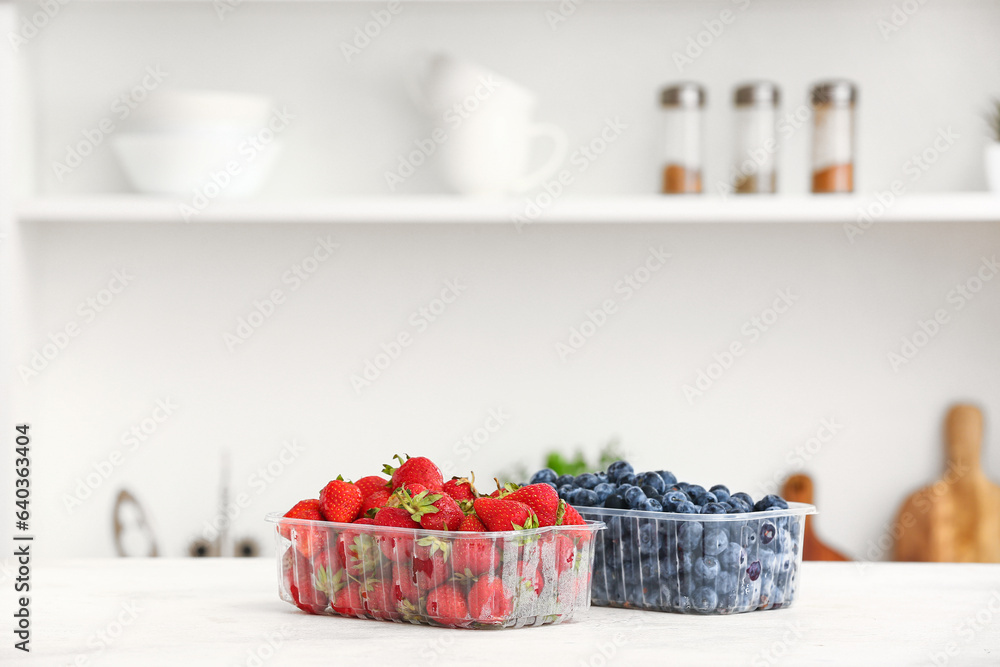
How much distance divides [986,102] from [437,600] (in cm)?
147

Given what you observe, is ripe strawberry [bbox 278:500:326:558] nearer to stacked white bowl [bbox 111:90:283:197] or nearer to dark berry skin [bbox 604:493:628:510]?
dark berry skin [bbox 604:493:628:510]

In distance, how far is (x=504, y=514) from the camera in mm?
713

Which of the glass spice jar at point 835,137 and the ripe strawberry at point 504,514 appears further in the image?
the glass spice jar at point 835,137

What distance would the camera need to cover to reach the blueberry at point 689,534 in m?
0.78

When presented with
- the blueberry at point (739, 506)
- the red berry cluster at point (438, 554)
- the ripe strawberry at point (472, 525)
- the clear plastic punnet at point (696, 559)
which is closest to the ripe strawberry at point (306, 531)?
the red berry cluster at point (438, 554)

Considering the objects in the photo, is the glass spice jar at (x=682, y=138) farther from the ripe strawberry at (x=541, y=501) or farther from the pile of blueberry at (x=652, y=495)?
the ripe strawberry at (x=541, y=501)

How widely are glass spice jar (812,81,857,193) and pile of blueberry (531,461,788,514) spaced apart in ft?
2.84

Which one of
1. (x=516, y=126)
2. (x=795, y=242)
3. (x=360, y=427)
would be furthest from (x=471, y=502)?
(x=795, y=242)

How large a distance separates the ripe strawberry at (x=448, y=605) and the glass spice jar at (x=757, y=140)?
1056 millimetres

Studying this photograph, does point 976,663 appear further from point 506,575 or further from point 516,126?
point 516,126

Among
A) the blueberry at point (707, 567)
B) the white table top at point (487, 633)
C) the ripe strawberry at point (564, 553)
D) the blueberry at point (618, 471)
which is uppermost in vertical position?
the blueberry at point (618, 471)

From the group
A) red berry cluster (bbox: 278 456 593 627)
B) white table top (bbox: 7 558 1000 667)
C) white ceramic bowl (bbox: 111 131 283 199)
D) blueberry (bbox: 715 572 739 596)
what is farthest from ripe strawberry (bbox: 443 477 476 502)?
white ceramic bowl (bbox: 111 131 283 199)

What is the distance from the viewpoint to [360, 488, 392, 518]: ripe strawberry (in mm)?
767

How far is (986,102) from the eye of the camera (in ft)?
5.73
